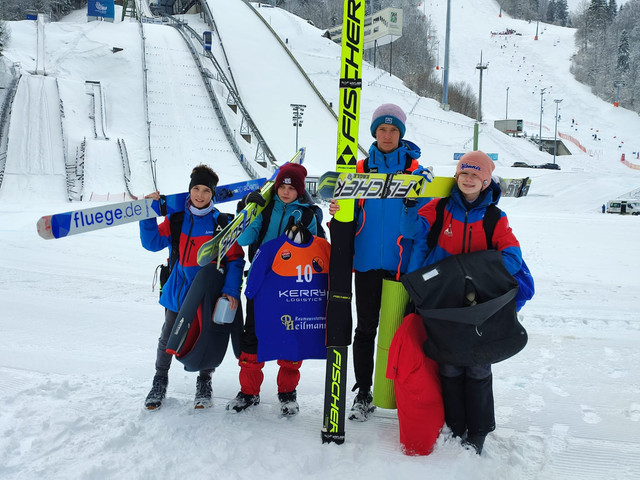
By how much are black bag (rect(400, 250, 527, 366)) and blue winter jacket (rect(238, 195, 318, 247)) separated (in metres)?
0.90

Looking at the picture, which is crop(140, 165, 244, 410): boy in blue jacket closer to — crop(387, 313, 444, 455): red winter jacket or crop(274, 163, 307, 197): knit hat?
crop(274, 163, 307, 197): knit hat

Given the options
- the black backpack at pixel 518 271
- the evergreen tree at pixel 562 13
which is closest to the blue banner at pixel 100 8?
the black backpack at pixel 518 271

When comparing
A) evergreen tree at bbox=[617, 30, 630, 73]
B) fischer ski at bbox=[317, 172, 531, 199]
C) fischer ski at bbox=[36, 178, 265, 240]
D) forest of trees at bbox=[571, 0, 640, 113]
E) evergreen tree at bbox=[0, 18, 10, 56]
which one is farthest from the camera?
evergreen tree at bbox=[617, 30, 630, 73]

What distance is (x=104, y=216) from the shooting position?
→ 2.88 m

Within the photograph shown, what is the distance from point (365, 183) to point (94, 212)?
5.24 ft

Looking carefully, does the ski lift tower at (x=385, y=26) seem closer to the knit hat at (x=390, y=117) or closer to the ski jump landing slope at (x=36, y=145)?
the ski jump landing slope at (x=36, y=145)

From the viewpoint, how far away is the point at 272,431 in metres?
2.85

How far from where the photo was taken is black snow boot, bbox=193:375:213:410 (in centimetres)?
312

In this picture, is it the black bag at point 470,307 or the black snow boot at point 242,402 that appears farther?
the black snow boot at point 242,402

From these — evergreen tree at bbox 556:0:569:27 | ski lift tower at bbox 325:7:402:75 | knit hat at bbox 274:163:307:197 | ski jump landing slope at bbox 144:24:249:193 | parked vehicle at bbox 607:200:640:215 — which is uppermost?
evergreen tree at bbox 556:0:569:27

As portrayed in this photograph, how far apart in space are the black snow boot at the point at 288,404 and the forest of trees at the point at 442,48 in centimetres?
5112

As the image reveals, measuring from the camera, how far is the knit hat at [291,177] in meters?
3.05

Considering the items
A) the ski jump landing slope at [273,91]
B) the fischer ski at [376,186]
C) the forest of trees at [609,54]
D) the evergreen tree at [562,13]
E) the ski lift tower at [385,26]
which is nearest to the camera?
the fischer ski at [376,186]

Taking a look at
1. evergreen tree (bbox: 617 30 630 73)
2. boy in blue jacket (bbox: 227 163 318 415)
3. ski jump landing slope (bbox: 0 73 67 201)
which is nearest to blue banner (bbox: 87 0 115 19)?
ski jump landing slope (bbox: 0 73 67 201)
